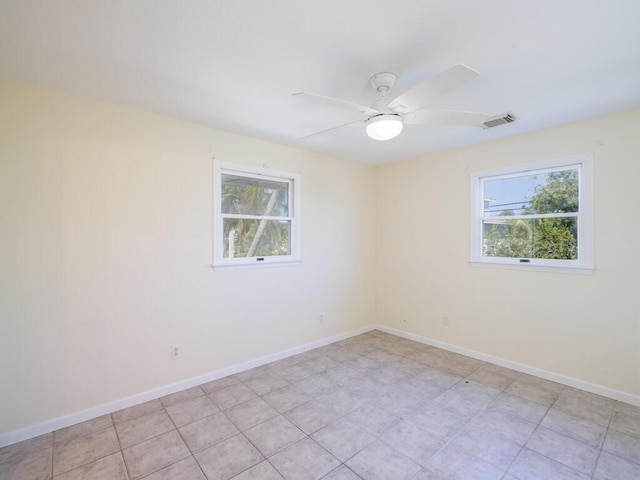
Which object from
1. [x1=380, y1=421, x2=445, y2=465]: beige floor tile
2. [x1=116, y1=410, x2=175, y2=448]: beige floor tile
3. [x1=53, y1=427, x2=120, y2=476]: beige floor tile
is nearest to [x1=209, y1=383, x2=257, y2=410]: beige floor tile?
[x1=116, y1=410, x2=175, y2=448]: beige floor tile

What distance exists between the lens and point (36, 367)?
223cm

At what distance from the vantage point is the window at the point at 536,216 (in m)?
2.89

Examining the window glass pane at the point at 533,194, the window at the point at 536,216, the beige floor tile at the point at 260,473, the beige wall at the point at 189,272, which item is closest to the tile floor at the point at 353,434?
the beige floor tile at the point at 260,473

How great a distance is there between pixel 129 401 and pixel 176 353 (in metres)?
0.49

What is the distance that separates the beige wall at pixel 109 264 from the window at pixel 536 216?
2411 millimetres

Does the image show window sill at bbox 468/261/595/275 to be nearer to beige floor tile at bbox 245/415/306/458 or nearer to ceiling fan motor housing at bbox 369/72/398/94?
ceiling fan motor housing at bbox 369/72/398/94

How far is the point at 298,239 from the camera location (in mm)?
3793

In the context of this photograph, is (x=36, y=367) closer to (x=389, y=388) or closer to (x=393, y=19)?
(x=389, y=388)

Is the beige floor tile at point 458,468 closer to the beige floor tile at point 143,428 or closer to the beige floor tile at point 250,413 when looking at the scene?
the beige floor tile at point 250,413

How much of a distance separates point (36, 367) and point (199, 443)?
1.34 m

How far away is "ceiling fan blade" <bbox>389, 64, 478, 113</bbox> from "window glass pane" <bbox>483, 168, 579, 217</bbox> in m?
2.15

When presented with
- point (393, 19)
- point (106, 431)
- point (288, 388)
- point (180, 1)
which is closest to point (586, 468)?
point (288, 388)

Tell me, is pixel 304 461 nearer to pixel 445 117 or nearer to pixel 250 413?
pixel 250 413

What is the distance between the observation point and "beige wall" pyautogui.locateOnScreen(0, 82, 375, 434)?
7.14 ft
